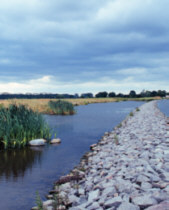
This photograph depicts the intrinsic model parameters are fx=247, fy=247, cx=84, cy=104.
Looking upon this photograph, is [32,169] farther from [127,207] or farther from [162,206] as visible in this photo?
[162,206]

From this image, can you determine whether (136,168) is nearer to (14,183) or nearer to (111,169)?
(111,169)

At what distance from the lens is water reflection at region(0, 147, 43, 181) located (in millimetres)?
7586

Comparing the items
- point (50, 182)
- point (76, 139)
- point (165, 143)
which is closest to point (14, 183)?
point (50, 182)

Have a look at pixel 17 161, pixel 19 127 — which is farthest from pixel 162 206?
pixel 19 127

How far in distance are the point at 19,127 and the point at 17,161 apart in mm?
1734

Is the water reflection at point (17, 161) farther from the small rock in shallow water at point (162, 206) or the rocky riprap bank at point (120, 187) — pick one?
the small rock in shallow water at point (162, 206)

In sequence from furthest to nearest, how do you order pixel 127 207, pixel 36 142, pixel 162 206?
pixel 36 142 → pixel 127 207 → pixel 162 206

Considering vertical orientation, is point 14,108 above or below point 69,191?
above

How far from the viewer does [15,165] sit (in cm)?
854

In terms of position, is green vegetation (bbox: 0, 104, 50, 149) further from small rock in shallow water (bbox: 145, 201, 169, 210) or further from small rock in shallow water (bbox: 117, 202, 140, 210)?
small rock in shallow water (bbox: 145, 201, 169, 210)

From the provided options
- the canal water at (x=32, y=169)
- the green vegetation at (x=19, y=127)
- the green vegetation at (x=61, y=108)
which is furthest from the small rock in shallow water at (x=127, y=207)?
the green vegetation at (x=61, y=108)

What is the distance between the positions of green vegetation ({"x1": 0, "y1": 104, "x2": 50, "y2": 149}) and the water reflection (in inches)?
18.3

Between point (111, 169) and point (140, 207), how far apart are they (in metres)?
2.36

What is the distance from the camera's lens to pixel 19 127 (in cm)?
1030
